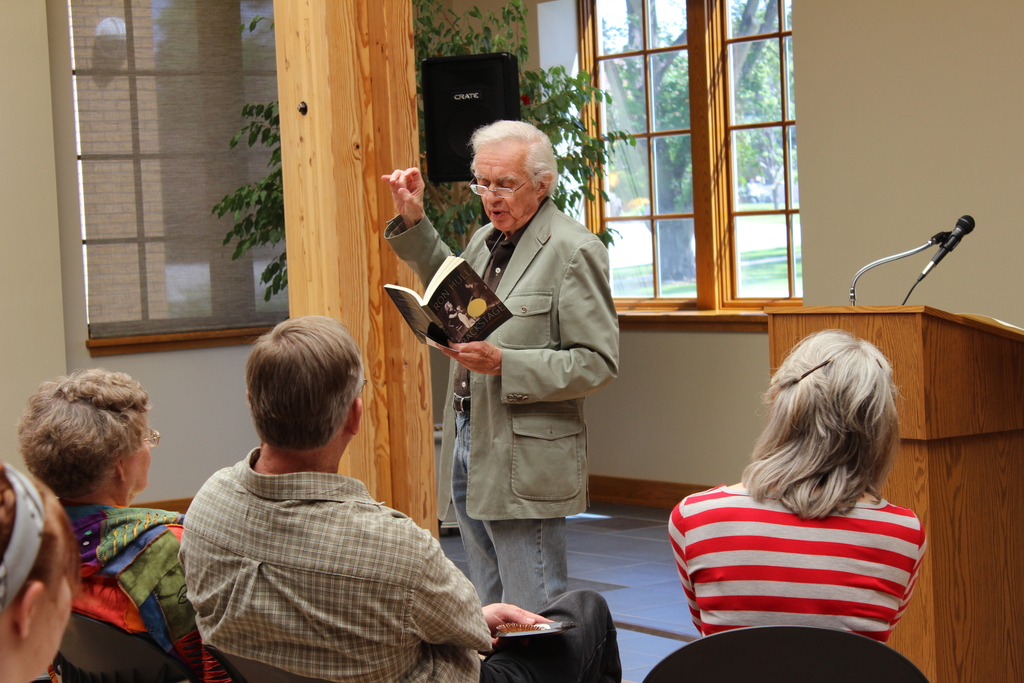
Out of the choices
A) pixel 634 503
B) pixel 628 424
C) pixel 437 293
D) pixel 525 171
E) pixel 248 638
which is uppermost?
pixel 525 171

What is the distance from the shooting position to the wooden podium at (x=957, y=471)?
2488 millimetres

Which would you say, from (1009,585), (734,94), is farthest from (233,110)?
(1009,585)

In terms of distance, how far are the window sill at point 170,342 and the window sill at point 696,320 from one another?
2.11m

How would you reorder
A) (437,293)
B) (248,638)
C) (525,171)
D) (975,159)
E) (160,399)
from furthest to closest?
(160,399) < (975,159) < (525,171) < (437,293) < (248,638)

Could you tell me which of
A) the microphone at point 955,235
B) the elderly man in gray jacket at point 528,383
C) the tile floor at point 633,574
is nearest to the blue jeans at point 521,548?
the elderly man in gray jacket at point 528,383

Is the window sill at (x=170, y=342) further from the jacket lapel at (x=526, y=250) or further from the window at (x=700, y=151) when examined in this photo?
the jacket lapel at (x=526, y=250)

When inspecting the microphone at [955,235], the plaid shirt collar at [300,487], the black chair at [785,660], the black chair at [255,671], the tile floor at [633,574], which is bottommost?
the tile floor at [633,574]

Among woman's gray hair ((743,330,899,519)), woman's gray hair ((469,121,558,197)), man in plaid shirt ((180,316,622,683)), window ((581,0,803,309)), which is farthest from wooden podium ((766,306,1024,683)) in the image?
window ((581,0,803,309))

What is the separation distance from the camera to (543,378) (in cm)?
236

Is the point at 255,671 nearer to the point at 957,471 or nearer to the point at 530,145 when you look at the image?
the point at 530,145

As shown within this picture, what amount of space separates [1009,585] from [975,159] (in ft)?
7.72

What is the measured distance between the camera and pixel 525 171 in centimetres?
250

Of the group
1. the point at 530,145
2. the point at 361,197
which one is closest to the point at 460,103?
the point at 361,197

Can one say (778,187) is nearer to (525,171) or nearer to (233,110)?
(233,110)
